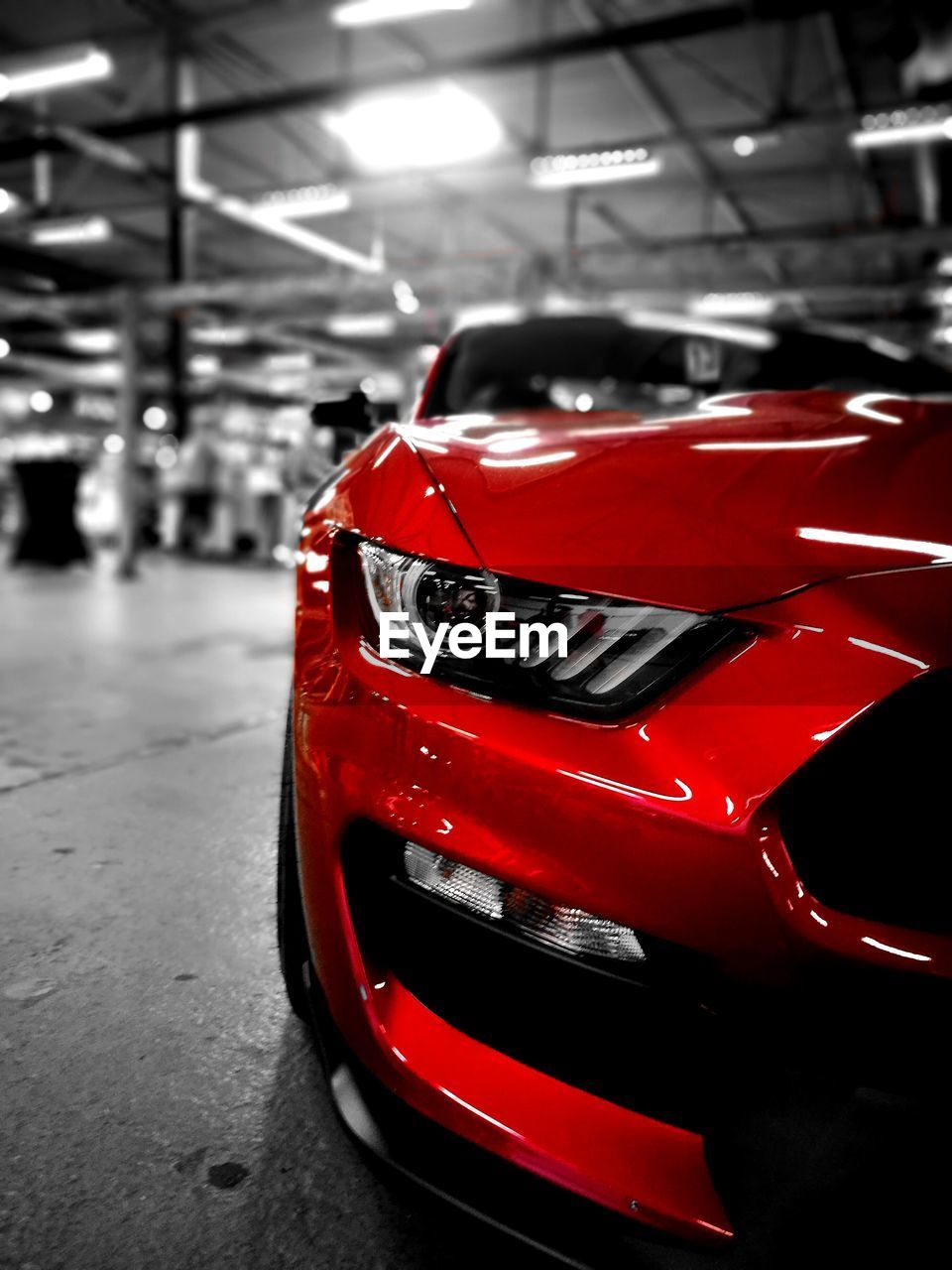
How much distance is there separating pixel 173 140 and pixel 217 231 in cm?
652

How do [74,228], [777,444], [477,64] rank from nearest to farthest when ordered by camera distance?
[777,444] → [477,64] → [74,228]

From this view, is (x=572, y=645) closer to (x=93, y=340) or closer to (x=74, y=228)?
(x=74, y=228)

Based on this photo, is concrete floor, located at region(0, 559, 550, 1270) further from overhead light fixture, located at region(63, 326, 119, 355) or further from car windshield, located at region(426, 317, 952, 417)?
overhead light fixture, located at region(63, 326, 119, 355)

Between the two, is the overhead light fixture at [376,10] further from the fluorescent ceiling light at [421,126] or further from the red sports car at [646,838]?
the red sports car at [646,838]

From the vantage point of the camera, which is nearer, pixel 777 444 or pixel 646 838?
pixel 646 838

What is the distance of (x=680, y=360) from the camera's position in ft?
7.37

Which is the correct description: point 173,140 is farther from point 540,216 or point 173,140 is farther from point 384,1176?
point 384,1176

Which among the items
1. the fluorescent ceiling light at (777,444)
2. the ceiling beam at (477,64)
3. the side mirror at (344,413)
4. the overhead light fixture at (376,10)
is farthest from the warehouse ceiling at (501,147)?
the fluorescent ceiling light at (777,444)

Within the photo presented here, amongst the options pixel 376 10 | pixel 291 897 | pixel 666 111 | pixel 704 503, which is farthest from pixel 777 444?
pixel 666 111

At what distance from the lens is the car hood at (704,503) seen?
85cm

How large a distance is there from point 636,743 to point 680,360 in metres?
1.68

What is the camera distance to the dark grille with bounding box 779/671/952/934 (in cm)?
75

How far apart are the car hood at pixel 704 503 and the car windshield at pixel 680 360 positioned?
43.6 inches

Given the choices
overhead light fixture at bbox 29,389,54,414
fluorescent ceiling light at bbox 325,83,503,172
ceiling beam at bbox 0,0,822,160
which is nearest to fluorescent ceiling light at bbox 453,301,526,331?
fluorescent ceiling light at bbox 325,83,503,172
